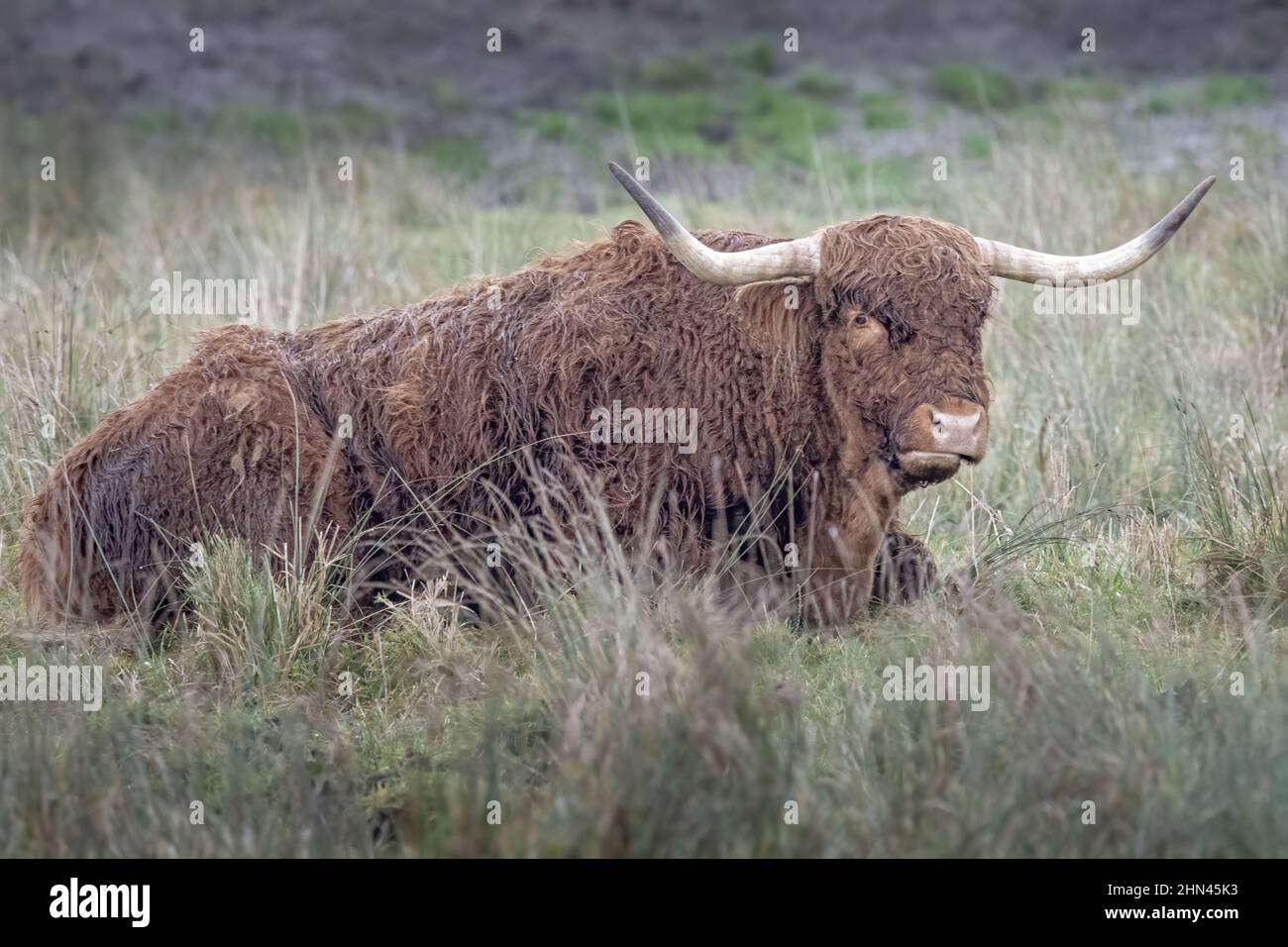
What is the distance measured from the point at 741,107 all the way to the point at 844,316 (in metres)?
12.3

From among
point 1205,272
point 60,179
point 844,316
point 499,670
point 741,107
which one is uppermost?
point 741,107

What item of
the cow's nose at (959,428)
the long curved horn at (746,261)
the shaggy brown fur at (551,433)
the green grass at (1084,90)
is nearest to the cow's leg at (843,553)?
the shaggy brown fur at (551,433)

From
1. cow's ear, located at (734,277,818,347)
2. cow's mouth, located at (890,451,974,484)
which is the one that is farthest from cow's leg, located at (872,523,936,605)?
cow's ear, located at (734,277,818,347)

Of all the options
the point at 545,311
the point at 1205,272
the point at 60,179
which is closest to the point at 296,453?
the point at 545,311

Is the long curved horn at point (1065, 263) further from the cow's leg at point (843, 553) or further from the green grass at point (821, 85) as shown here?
the green grass at point (821, 85)

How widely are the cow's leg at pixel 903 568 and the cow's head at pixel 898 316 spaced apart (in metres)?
0.42

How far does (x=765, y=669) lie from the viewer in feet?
15.5

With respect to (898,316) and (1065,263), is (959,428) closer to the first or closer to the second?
(898,316)

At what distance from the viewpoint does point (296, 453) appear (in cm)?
516

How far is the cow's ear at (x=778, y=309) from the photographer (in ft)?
17.2

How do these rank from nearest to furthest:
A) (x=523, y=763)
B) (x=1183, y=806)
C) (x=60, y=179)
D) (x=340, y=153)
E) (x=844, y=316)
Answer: (x=1183, y=806)
(x=523, y=763)
(x=844, y=316)
(x=60, y=179)
(x=340, y=153)

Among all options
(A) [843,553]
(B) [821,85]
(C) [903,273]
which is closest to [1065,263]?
(C) [903,273]

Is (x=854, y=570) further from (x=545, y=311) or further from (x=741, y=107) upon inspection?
(x=741, y=107)

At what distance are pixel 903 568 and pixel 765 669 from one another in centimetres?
106
